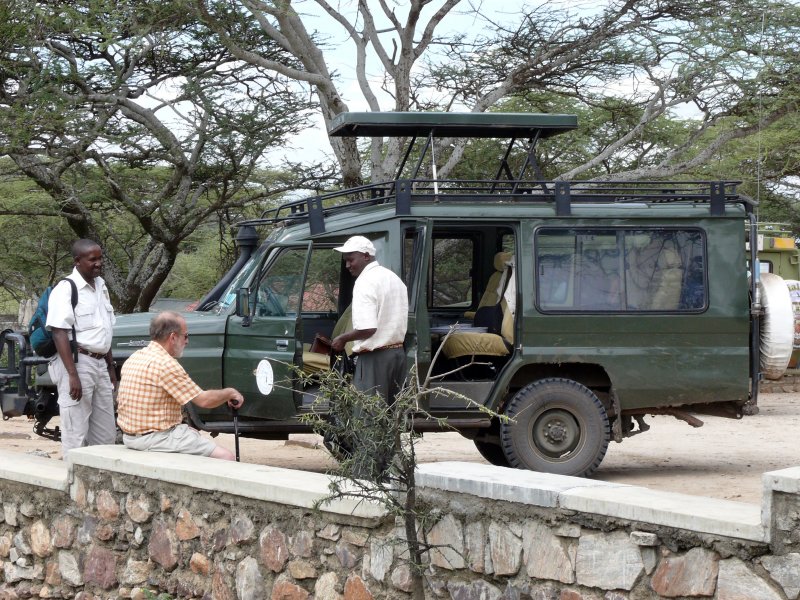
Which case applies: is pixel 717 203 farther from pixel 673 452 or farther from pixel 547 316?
pixel 673 452

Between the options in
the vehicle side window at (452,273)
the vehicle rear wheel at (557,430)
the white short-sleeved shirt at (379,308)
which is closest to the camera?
the white short-sleeved shirt at (379,308)

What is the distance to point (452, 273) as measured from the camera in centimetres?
1056

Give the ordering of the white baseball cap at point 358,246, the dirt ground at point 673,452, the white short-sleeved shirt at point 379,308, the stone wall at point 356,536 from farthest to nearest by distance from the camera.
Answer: the dirt ground at point 673,452
the white baseball cap at point 358,246
the white short-sleeved shirt at point 379,308
the stone wall at point 356,536

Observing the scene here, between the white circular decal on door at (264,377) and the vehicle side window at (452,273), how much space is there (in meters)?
1.85

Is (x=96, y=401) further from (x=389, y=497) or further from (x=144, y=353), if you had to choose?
(x=389, y=497)

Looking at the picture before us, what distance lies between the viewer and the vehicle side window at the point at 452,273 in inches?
396

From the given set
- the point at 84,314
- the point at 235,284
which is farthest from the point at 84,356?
the point at 235,284

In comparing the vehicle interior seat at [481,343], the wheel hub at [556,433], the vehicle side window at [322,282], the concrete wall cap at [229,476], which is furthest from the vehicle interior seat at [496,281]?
the concrete wall cap at [229,476]

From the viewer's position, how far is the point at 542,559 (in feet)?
14.1

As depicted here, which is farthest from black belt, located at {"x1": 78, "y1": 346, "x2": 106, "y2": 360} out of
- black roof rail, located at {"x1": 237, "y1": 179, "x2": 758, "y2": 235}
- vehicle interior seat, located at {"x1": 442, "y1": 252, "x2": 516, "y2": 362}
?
vehicle interior seat, located at {"x1": 442, "y1": 252, "x2": 516, "y2": 362}

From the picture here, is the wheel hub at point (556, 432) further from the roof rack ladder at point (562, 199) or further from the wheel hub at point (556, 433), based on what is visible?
the roof rack ladder at point (562, 199)

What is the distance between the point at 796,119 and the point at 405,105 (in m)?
5.79

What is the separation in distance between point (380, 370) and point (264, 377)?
1313 mm

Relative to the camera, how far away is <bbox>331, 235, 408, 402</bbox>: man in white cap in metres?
7.62
